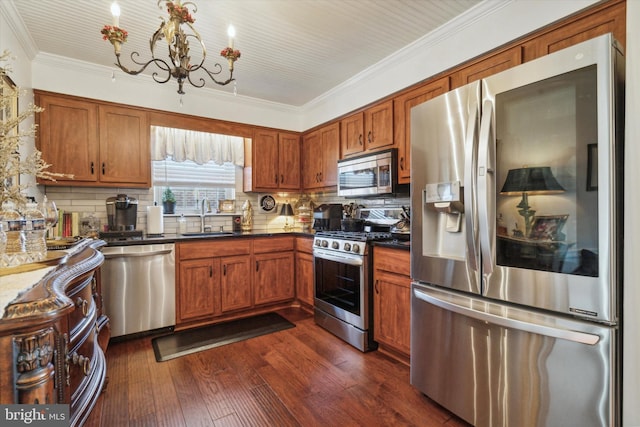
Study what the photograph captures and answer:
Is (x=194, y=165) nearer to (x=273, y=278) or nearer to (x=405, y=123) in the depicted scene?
(x=273, y=278)

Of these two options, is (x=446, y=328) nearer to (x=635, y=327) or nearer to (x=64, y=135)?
(x=635, y=327)

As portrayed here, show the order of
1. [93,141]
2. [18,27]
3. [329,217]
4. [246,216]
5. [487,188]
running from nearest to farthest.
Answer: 1. [487,188]
2. [18,27]
3. [93,141]
4. [329,217]
5. [246,216]

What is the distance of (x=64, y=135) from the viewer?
285cm

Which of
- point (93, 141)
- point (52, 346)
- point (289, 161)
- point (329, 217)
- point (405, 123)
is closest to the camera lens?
point (52, 346)

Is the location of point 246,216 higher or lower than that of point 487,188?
lower

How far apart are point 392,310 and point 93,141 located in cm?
319

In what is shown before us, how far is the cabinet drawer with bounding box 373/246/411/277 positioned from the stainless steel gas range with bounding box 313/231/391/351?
0.08m

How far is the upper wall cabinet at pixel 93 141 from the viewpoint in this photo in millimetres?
2797

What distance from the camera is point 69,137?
2.87 m

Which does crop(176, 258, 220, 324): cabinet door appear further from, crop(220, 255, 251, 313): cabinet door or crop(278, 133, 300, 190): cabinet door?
crop(278, 133, 300, 190): cabinet door

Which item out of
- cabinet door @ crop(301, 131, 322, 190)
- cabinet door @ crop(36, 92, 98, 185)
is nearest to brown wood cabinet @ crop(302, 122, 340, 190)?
cabinet door @ crop(301, 131, 322, 190)

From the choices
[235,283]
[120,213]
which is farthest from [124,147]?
[235,283]

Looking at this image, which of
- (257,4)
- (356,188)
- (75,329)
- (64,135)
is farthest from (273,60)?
(75,329)

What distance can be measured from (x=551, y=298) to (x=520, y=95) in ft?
3.09
